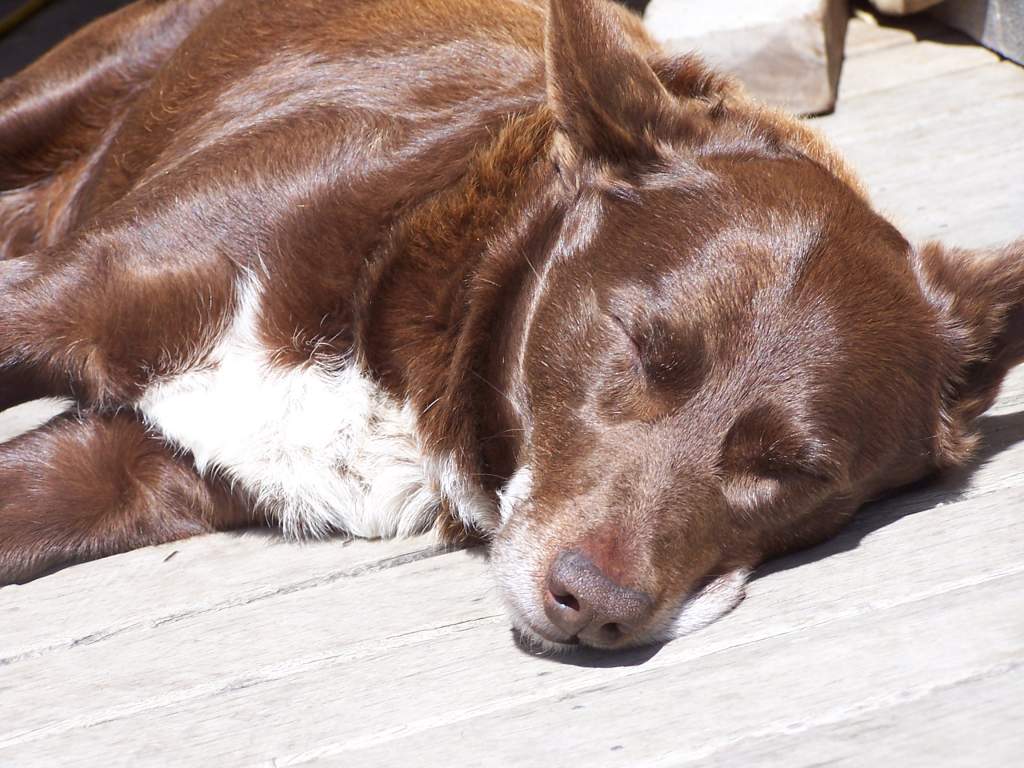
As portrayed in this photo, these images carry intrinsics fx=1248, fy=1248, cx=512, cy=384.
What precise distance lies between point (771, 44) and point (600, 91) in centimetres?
192

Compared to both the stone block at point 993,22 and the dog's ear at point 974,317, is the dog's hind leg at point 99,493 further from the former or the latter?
the stone block at point 993,22

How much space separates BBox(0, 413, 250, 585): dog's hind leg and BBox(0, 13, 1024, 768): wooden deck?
0.21 feet

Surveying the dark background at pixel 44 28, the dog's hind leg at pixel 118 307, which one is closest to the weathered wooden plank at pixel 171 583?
the dog's hind leg at pixel 118 307

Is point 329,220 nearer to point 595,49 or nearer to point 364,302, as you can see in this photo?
point 364,302

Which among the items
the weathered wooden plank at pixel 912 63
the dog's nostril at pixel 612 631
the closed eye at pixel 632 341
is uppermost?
the closed eye at pixel 632 341

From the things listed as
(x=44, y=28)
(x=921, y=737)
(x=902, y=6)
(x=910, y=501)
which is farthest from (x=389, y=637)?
(x=44, y=28)

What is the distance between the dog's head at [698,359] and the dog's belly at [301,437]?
31 centimetres

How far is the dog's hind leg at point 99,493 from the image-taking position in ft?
8.23

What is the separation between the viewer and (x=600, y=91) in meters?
2.37

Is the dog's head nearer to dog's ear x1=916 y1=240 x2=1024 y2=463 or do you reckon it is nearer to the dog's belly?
dog's ear x1=916 y1=240 x2=1024 y2=463

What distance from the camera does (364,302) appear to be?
2.43 m

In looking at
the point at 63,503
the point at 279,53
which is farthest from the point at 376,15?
the point at 63,503

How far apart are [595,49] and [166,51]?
1.66m

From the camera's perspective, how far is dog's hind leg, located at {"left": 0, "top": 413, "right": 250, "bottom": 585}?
2.51 metres
